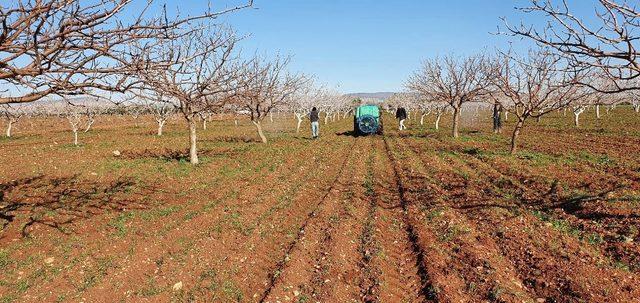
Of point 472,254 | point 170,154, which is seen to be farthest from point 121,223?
point 170,154

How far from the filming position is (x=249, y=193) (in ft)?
37.8

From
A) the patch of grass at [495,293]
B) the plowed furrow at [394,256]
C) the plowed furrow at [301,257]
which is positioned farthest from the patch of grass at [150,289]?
the patch of grass at [495,293]

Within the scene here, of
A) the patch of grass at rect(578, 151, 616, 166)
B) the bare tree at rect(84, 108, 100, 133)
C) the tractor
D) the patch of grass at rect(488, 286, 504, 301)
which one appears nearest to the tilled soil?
the patch of grass at rect(488, 286, 504, 301)

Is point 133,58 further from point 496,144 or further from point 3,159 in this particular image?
point 496,144

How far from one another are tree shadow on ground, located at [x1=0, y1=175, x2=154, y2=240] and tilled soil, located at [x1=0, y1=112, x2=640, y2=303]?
0.05m

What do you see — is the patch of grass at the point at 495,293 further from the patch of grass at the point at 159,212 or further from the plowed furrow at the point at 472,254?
the patch of grass at the point at 159,212

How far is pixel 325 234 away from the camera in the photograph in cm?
789

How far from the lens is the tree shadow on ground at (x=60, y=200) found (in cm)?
859

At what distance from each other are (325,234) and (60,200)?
733 cm

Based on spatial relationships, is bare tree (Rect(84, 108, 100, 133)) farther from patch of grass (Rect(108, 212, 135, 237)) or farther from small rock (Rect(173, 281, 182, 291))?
small rock (Rect(173, 281, 182, 291))

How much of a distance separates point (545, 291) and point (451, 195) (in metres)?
5.47

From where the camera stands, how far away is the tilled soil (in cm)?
568

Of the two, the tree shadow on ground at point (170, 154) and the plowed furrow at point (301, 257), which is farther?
the tree shadow on ground at point (170, 154)

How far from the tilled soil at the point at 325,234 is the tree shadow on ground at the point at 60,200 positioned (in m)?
0.05
